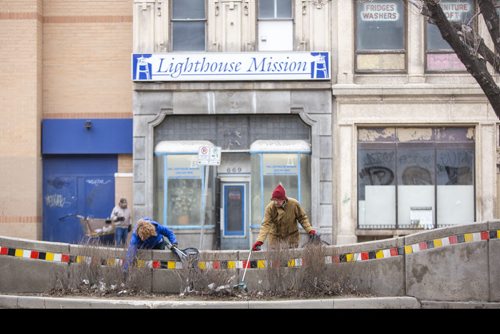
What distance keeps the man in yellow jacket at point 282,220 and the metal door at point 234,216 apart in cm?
850

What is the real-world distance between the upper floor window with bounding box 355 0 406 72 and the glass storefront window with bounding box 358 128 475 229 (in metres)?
1.82

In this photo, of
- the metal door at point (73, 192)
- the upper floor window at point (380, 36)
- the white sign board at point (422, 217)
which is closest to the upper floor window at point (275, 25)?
the upper floor window at point (380, 36)

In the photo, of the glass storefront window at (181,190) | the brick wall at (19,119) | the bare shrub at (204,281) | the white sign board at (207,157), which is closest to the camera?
the bare shrub at (204,281)

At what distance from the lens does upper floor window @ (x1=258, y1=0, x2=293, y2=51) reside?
22203 mm

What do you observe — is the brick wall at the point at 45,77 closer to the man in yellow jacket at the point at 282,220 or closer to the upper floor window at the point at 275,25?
the upper floor window at the point at 275,25

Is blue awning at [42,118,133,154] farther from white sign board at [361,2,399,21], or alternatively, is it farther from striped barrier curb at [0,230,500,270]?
striped barrier curb at [0,230,500,270]

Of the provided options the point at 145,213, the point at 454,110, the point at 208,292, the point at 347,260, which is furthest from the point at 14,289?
the point at 454,110

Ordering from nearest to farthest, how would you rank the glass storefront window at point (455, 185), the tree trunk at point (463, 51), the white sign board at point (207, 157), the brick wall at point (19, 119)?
1. the tree trunk at point (463, 51)
2. the white sign board at point (207, 157)
3. the glass storefront window at point (455, 185)
4. the brick wall at point (19, 119)

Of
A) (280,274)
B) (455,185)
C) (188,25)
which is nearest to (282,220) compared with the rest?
(280,274)

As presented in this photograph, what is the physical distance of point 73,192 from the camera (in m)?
23.1

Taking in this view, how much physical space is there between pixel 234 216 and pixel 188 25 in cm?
515

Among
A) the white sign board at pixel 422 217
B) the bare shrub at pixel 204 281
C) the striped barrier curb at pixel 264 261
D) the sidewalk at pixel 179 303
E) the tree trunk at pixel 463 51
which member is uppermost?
the tree trunk at pixel 463 51

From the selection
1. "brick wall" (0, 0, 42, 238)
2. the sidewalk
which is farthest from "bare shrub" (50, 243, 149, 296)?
"brick wall" (0, 0, 42, 238)

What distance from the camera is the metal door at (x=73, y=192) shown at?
907 inches
